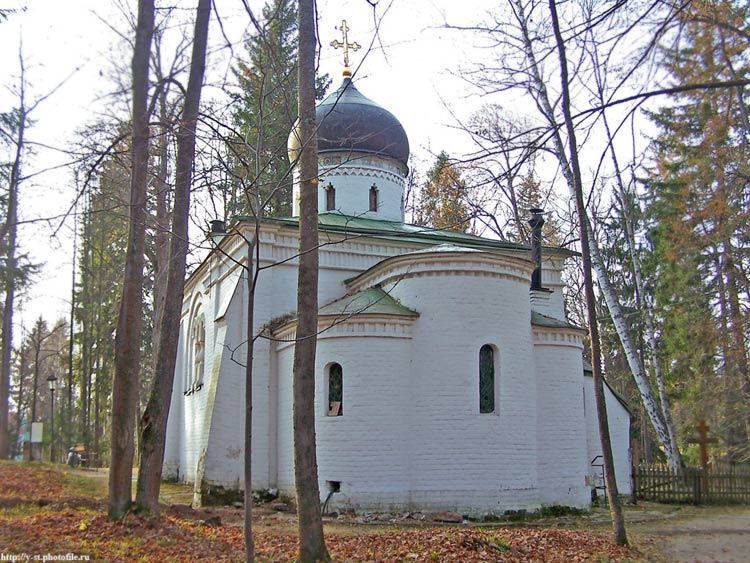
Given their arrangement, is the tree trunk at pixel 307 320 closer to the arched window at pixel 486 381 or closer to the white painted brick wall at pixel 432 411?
the white painted brick wall at pixel 432 411

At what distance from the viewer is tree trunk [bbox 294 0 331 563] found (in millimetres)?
8961

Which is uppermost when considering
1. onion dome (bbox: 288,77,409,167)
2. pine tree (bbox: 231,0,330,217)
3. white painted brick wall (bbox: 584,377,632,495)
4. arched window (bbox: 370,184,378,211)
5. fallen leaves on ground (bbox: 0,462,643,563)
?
onion dome (bbox: 288,77,409,167)

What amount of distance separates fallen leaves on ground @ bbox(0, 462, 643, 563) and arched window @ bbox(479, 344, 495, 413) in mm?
3910

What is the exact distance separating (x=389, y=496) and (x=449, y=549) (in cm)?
543

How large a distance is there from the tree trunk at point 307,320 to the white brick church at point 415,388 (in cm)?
391

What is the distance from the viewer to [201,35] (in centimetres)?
1179

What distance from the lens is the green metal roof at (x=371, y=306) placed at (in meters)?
16.0

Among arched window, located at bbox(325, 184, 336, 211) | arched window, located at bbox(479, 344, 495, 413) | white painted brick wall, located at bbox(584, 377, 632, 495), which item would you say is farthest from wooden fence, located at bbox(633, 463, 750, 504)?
arched window, located at bbox(325, 184, 336, 211)

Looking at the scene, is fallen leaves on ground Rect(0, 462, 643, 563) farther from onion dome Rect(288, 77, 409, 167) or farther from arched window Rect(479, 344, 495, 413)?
onion dome Rect(288, 77, 409, 167)

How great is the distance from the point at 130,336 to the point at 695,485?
1628cm

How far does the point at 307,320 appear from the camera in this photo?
9.55 metres

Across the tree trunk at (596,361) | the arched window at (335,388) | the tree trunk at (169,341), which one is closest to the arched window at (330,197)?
the arched window at (335,388)

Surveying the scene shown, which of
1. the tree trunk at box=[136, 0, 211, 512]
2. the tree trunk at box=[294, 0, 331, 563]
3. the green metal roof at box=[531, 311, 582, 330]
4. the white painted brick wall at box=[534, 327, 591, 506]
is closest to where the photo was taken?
the tree trunk at box=[294, 0, 331, 563]

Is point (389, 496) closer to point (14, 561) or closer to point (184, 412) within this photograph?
point (14, 561)
